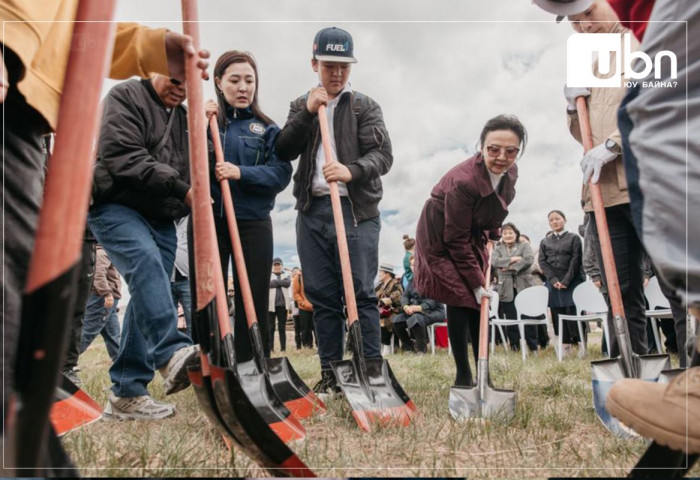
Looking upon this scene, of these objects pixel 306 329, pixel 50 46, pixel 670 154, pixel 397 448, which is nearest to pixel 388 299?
pixel 306 329

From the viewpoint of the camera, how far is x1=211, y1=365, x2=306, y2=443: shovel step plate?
1.27 metres

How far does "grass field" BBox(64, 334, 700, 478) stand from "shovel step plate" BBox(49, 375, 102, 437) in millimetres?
89

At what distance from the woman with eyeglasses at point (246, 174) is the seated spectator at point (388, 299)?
A: 5.83 m

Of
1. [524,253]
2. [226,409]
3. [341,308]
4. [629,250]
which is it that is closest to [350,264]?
[341,308]

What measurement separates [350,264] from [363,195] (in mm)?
376

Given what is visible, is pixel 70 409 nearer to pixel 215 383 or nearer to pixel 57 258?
pixel 215 383

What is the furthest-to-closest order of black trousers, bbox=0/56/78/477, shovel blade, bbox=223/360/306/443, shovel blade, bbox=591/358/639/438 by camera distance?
shovel blade, bbox=591/358/639/438
shovel blade, bbox=223/360/306/443
black trousers, bbox=0/56/78/477

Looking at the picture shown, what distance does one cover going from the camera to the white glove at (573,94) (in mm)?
2635

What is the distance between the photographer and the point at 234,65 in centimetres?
285

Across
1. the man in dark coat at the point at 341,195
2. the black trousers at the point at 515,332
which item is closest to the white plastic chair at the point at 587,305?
the black trousers at the point at 515,332

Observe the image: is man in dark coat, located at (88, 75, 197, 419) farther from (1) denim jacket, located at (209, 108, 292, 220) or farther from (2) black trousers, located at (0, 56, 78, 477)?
(2) black trousers, located at (0, 56, 78, 477)

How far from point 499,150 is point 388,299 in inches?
238

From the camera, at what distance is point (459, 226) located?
9.42ft

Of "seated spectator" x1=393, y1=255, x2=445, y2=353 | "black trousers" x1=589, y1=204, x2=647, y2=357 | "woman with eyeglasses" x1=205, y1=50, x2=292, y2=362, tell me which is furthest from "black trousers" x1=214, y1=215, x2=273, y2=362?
"seated spectator" x1=393, y1=255, x2=445, y2=353
